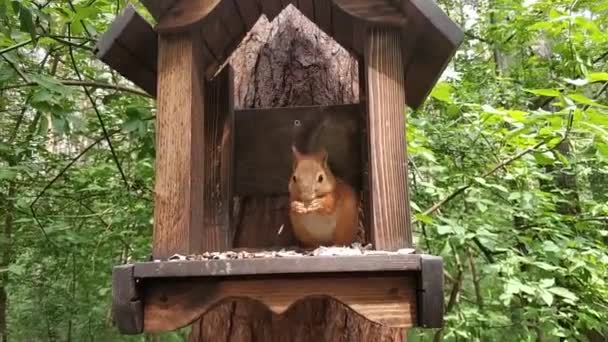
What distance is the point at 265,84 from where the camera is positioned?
5.04 ft

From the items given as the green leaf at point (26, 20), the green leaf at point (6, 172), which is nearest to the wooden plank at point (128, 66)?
the green leaf at point (26, 20)

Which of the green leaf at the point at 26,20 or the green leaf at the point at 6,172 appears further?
the green leaf at the point at 6,172

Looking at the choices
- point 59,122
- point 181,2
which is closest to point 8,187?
point 59,122

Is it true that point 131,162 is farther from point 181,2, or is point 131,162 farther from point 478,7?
point 478,7

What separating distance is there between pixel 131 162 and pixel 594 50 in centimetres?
235

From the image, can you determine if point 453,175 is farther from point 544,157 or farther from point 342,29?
point 342,29

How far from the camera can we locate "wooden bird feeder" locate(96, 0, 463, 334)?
2.94ft

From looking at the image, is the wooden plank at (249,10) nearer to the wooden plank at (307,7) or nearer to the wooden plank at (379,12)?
the wooden plank at (307,7)

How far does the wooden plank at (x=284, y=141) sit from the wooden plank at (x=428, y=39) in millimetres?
215

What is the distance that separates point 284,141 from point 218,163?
18 centimetres

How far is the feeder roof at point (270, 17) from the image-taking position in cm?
108

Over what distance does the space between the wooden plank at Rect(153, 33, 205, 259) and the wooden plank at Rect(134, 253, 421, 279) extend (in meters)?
0.16

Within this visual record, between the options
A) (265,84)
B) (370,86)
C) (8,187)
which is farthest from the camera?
(8,187)

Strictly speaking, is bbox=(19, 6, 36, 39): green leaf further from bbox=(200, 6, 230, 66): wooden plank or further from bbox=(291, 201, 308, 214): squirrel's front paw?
bbox=(291, 201, 308, 214): squirrel's front paw
